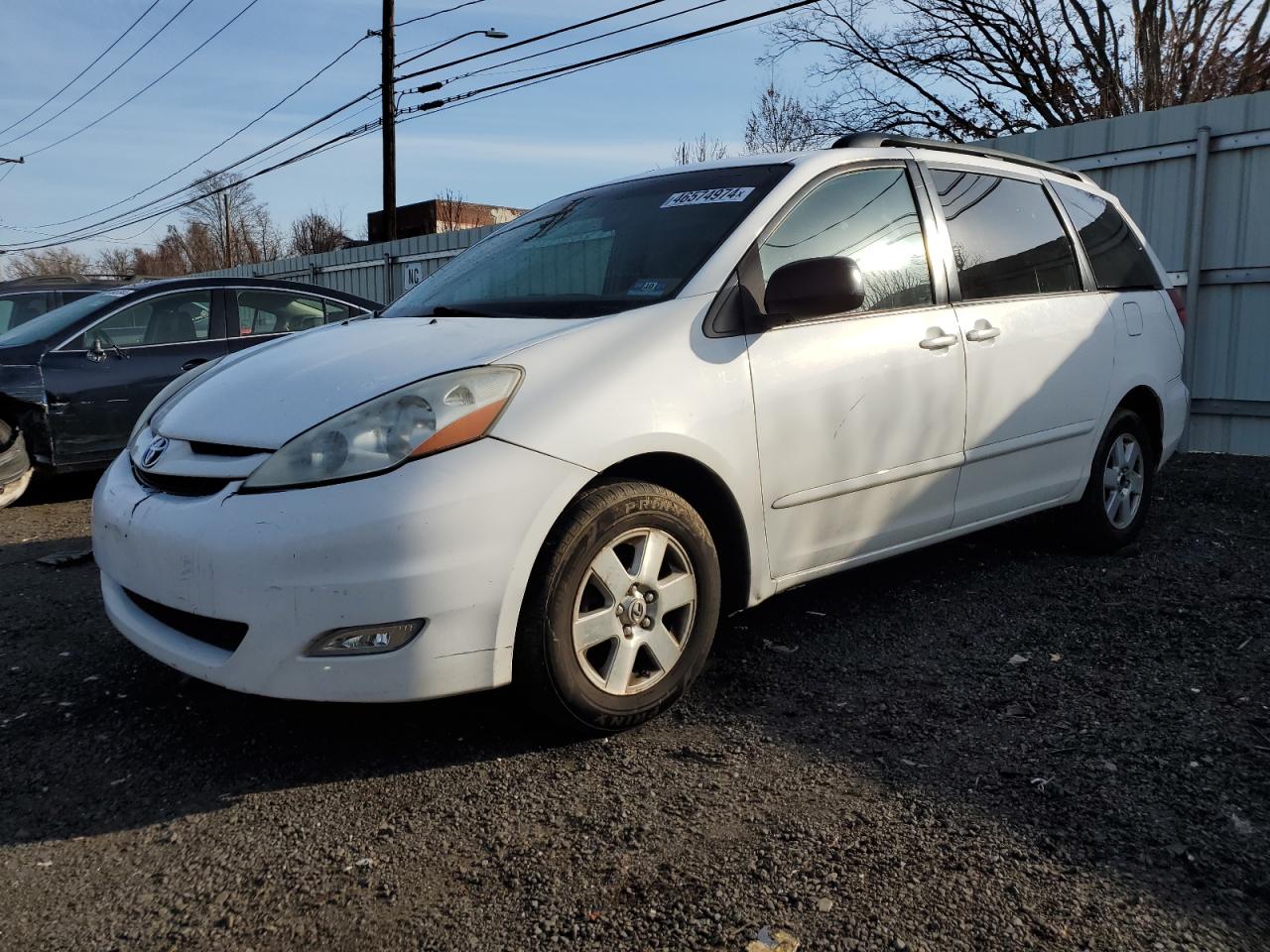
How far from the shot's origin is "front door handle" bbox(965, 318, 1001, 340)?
149 inches

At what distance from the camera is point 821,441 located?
3.25 m

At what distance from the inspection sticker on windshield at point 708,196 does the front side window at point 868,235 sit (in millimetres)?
188

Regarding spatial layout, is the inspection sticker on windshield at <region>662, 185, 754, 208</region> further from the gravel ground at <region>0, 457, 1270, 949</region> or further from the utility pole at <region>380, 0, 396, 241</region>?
the utility pole at <region>380, 0, 396, 241</region>

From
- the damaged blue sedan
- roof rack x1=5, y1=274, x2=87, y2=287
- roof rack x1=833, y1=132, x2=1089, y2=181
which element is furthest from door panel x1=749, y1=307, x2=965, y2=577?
roof rack x1=5, y1=274, x2=87, y2=287

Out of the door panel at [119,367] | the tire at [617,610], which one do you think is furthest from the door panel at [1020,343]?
the door panel at [119,367]

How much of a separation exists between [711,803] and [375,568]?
100 cm

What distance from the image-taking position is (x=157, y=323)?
7129 millimetres

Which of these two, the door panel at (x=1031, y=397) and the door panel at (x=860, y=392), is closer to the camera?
the door panel at (x=860, y=392)

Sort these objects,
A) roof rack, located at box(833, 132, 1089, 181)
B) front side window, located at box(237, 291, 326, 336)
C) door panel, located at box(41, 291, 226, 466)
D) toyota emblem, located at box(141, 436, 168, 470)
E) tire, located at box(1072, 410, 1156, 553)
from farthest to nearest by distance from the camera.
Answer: front side window, located at box(237, 291, 326, 336), door panel, located at box(41, 291, 226, 466), tire, located at box(1072, 410, 1156, 553), roof rack, located at box(833, 132, 1089, 181), toyota emblem, located at box(141, 436, 168, 470)

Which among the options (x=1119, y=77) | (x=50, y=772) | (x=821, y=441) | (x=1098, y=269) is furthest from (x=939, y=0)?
(x=50, y=772)

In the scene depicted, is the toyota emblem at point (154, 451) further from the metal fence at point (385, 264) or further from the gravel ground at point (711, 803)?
the metal fence at point (385, 264)

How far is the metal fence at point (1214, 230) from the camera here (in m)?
7.57

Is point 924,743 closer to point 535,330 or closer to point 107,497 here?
point 535,330

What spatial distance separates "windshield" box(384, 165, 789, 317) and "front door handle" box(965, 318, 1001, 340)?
96 centimetres
